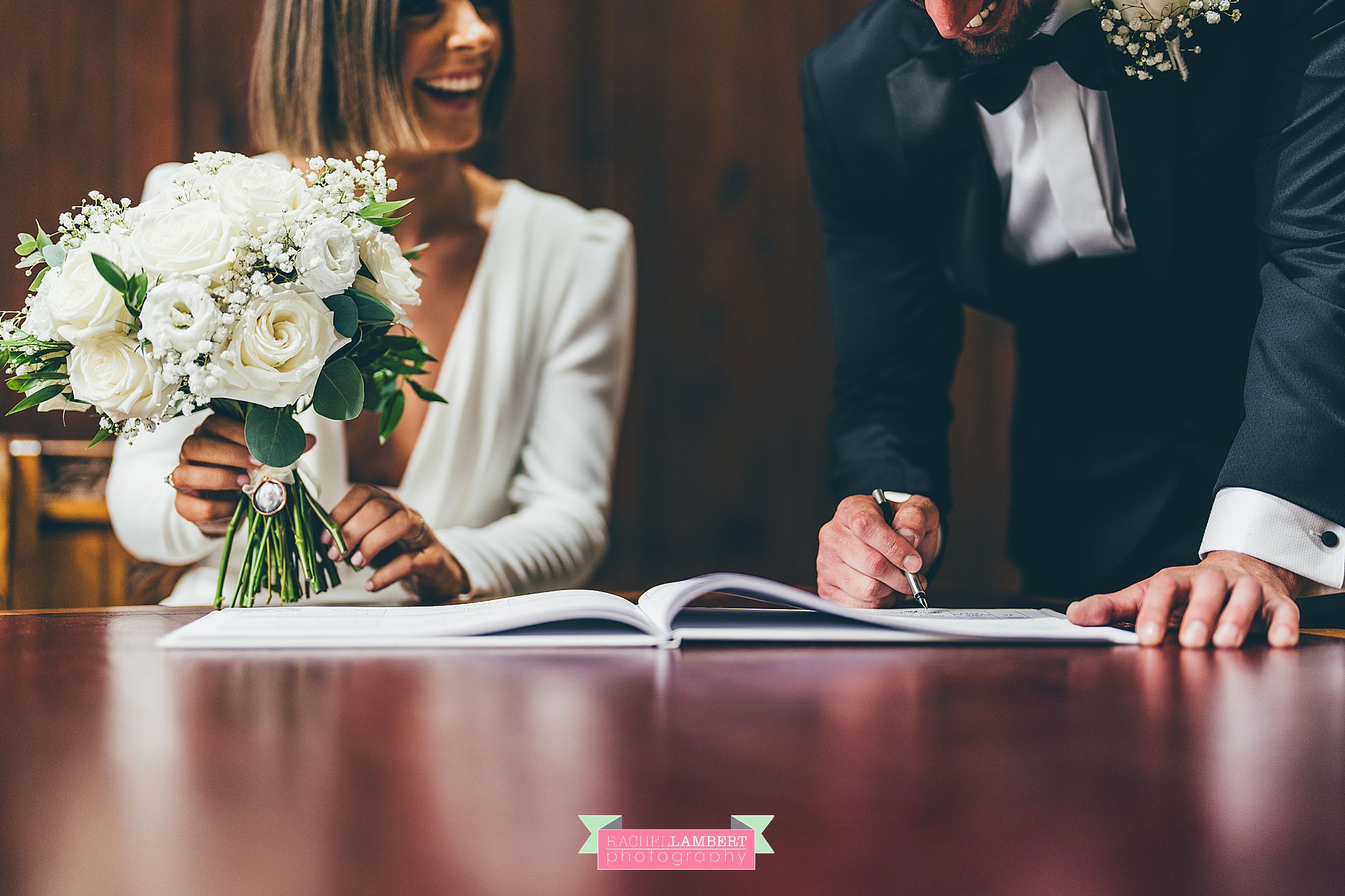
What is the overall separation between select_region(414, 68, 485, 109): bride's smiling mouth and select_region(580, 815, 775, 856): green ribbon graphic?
1.70m

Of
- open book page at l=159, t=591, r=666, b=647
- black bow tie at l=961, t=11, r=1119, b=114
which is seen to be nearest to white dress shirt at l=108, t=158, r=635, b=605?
open book page at l=159, t=591, r=666, b=647

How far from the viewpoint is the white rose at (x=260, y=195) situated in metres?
1.00

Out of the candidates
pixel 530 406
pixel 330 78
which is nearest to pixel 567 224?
pixel 530 406

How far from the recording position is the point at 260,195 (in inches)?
39.6

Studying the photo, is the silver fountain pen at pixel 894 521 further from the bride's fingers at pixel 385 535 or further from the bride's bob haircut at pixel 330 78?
the bride's bob haircut at pixel 330 78

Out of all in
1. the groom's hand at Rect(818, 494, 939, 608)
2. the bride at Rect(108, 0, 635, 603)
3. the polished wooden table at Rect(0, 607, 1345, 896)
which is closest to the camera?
the polished wooden table at Rect(0, 607, 1345, 896)

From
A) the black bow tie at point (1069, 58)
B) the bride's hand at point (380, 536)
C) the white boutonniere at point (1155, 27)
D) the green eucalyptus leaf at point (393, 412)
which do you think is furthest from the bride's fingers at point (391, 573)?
the white boutonniere at point (1155, 27)

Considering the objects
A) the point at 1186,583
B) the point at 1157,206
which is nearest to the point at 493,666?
the point at 1186,583

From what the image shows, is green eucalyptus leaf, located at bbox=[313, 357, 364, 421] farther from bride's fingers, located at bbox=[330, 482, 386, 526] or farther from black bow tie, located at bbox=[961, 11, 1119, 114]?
black bow tie, located at bbox=[961, 11, 1119, 114]

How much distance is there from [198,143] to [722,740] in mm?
2311

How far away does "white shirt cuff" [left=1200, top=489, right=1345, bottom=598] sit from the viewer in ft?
3.04

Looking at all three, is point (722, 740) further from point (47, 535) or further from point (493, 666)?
point (47, 535)

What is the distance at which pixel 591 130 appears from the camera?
2.54 meters

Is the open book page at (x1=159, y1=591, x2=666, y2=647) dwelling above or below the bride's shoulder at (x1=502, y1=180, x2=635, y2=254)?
below
